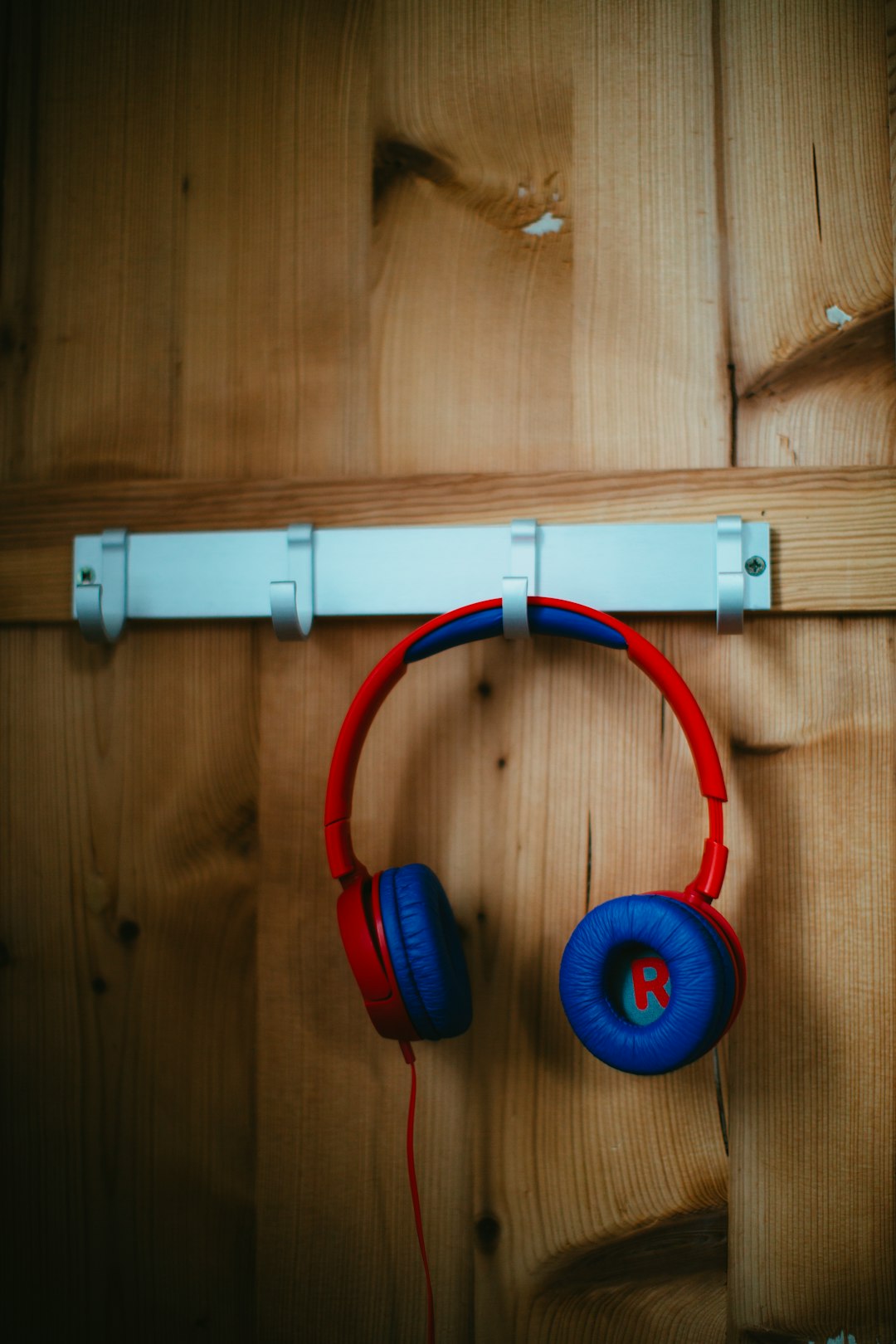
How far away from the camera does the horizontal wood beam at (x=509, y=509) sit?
0.76 meters

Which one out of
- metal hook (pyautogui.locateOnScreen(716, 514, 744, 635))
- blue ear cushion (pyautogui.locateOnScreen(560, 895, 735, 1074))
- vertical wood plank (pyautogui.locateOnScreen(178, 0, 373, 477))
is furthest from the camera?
vertical wood plank (pyautogui.locateOnScreen(178, 0, 373, 477))

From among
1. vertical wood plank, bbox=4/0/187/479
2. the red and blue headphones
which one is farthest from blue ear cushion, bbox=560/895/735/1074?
vertical wood plank, bbox=4/0/187/479

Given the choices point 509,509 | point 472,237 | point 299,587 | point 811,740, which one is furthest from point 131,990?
point 472,237

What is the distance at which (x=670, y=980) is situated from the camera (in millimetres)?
625

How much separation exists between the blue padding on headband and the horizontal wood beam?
0.43 feet

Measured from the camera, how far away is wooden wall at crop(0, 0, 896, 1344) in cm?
77

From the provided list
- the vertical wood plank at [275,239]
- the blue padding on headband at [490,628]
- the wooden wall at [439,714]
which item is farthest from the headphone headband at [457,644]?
the vertical wood plank at [275,239]

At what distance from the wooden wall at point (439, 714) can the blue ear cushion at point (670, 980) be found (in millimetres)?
151

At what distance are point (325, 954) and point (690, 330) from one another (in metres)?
0.71

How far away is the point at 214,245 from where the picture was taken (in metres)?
0.87

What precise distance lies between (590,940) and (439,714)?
10.5 inches

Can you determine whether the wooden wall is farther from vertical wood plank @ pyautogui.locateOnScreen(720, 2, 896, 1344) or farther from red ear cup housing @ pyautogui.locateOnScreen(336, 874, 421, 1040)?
red ear cup housing @ pyautogui.locateOnScreen(336, 874, 421, 1040)

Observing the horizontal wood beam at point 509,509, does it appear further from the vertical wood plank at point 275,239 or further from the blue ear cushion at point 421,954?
the blue ear cushion at point 421,954

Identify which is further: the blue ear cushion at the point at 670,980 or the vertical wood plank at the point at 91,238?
the vertical wood plank at the point at 91,238
